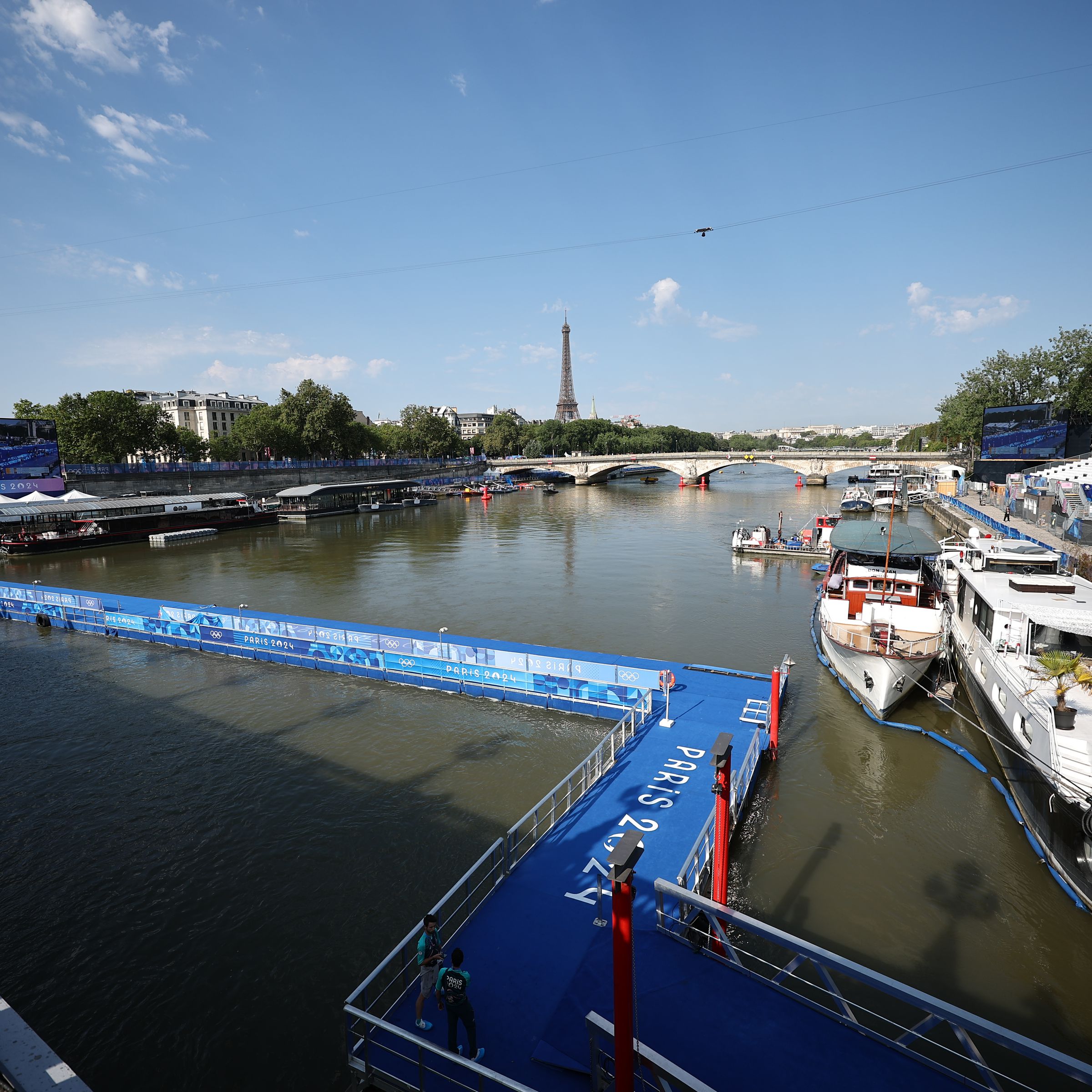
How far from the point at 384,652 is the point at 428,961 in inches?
648

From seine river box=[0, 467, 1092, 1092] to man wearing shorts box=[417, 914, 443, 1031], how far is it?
7.18ft

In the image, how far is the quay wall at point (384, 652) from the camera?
21047mm

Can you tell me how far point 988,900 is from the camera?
41.3 ft

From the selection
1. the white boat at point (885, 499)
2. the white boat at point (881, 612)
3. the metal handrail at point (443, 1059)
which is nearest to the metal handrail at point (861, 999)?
the metal handrail at point (443, 1059)

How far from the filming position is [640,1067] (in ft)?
22.0

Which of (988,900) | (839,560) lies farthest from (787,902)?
(839,560)

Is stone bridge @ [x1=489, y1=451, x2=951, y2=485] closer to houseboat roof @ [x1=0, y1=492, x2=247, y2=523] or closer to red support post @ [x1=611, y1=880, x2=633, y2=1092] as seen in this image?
houseboat roof @ [x1=0, y1=492, x2=247, y2=523]

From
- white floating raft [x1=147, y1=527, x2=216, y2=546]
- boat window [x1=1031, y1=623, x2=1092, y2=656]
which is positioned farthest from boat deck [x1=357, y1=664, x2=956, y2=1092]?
white floating raft [x1=147, y1=527, x2=216, y2=546]

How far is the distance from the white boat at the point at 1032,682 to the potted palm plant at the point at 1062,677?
0.04 m

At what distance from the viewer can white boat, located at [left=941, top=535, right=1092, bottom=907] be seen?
12547mm

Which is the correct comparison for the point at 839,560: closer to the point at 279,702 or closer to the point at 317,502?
the point at 279,702

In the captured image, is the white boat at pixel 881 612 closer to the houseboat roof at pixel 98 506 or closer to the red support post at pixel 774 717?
the red support post at pixel 774 717

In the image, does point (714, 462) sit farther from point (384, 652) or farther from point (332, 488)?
point (384, 652)

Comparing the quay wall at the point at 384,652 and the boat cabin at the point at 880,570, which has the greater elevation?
the boat cabin at the point at 880,570
